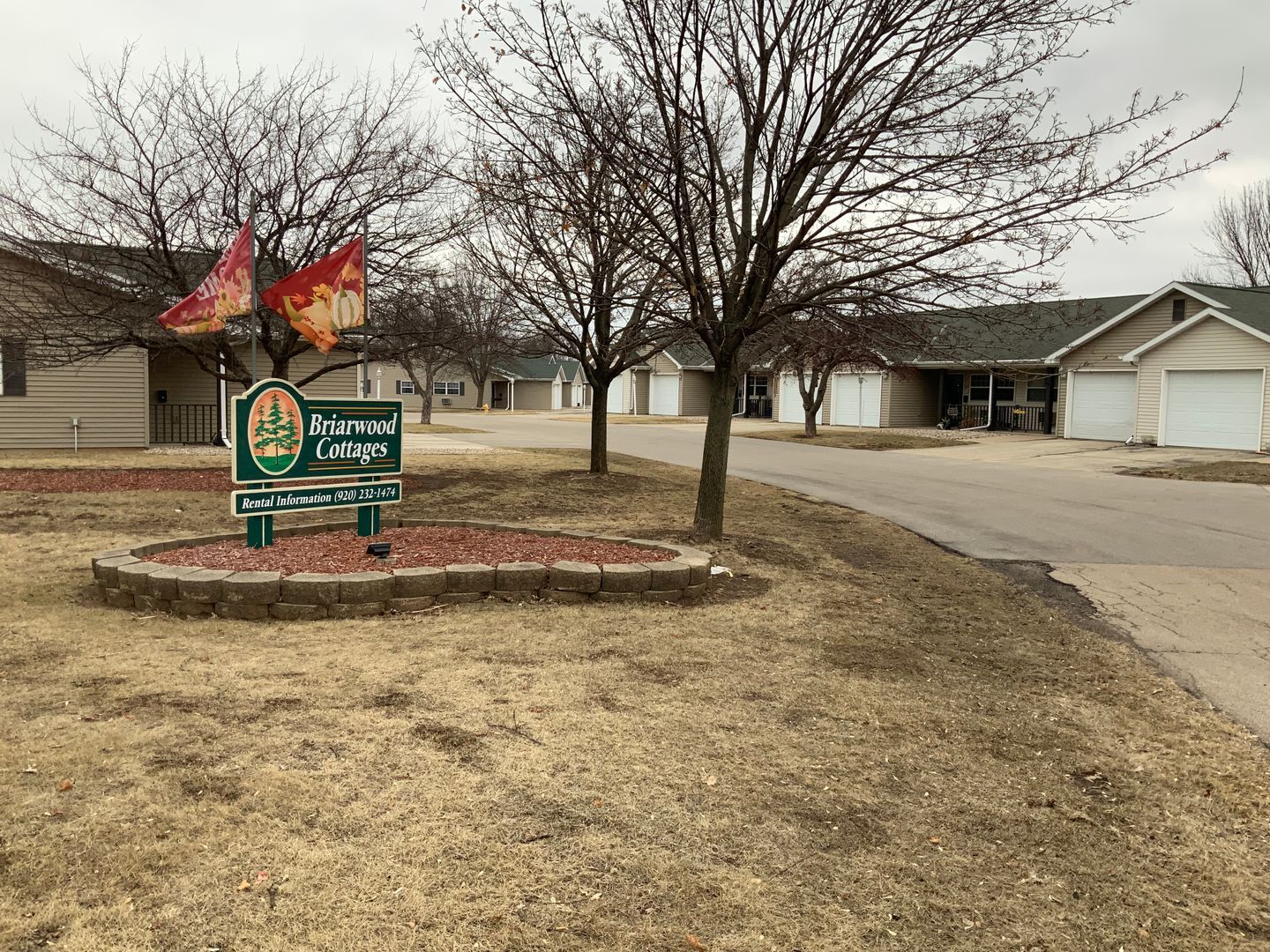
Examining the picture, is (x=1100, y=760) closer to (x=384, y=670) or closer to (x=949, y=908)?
(x=949, y=908)

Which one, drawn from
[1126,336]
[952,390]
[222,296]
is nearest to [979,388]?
[952,390]

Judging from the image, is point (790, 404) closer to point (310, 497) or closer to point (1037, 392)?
point (1037, 392)

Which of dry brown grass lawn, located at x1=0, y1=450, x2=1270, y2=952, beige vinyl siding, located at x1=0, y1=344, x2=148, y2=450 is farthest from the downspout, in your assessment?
dry brown grass lawn, located at x1=0, y1=450, x2=1270, y2=952

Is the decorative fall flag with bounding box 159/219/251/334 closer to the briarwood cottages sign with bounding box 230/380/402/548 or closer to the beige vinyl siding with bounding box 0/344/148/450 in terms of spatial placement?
the briarwood cottages sign with bounding box 230/380/402/548

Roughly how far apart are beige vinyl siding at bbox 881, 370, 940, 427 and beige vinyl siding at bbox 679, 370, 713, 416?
13.0 meters

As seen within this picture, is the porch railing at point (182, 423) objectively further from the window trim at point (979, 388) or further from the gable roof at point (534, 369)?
the gable roof at point (534, 369)

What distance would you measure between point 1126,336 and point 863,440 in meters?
8.84

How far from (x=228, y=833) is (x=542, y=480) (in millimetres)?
12547

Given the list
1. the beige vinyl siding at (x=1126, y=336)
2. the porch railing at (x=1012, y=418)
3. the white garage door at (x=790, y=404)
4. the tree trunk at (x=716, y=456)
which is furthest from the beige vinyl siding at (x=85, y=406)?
the white garage door at (x=790, y=404)

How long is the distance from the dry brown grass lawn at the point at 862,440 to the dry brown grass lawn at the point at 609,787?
22092 millimetres

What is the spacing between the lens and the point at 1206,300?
26.8 metres

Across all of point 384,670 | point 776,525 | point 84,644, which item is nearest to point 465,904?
point 384,670

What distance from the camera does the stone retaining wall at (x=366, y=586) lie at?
6.45 metres

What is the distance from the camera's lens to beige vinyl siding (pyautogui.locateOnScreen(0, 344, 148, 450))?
1991cm
